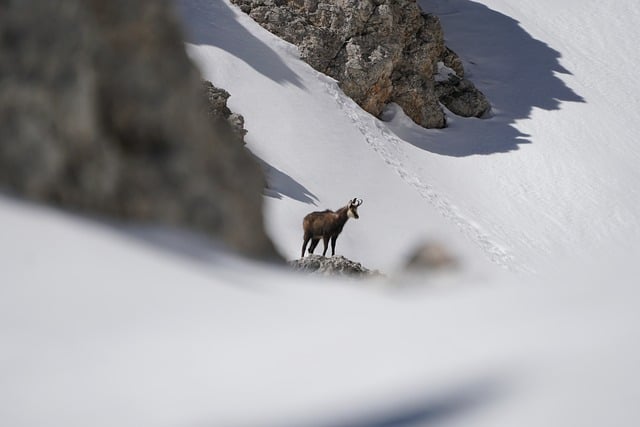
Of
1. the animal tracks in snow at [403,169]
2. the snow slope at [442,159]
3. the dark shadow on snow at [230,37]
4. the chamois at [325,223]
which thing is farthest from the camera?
the dark shadow on snow at [230,37]

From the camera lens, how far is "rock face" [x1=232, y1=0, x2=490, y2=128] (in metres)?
32.1

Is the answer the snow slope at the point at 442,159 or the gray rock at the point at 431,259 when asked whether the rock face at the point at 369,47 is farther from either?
the gray rock at the point at 431,259

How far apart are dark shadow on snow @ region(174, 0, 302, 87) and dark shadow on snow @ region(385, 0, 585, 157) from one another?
558 cm

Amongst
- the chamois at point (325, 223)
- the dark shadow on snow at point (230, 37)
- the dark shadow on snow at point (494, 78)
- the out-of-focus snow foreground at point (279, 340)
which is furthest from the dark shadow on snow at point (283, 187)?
the out-of-focus snow foreground at point (279, 340)

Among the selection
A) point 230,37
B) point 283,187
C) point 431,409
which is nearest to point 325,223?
point 283,187

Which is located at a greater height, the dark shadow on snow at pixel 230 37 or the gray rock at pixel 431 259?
the dark shadow on snow at pixel 230 37

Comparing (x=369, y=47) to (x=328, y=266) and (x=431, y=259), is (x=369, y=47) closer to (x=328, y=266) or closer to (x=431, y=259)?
(x=328, y=266)

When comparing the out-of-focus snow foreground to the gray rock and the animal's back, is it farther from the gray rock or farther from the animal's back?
the animal's back

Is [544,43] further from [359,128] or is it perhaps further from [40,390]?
[40,390]

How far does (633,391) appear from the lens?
3.46m

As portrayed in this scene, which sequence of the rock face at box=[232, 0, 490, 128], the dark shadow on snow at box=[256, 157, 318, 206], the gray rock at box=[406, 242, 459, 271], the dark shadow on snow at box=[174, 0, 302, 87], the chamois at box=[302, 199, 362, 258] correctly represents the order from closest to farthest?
the gray rock at box=[406, 242, 459, 271] → the chamois at box=[302, 199, 362, 258] → the dark shadow on snow at box=[256, 157, 318, 206] → the dark shadow on snow at box=[174, 0, 302, 87] → the rock face at box=[232, 0, 490, 128]

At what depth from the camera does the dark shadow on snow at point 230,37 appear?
95.1ft

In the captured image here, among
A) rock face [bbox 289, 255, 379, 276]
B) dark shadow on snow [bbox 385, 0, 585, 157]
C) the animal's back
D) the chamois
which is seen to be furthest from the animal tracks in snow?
rock face [bbox 289, 255, 379, 276]

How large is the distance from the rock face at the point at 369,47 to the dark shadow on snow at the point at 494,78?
1105mm
